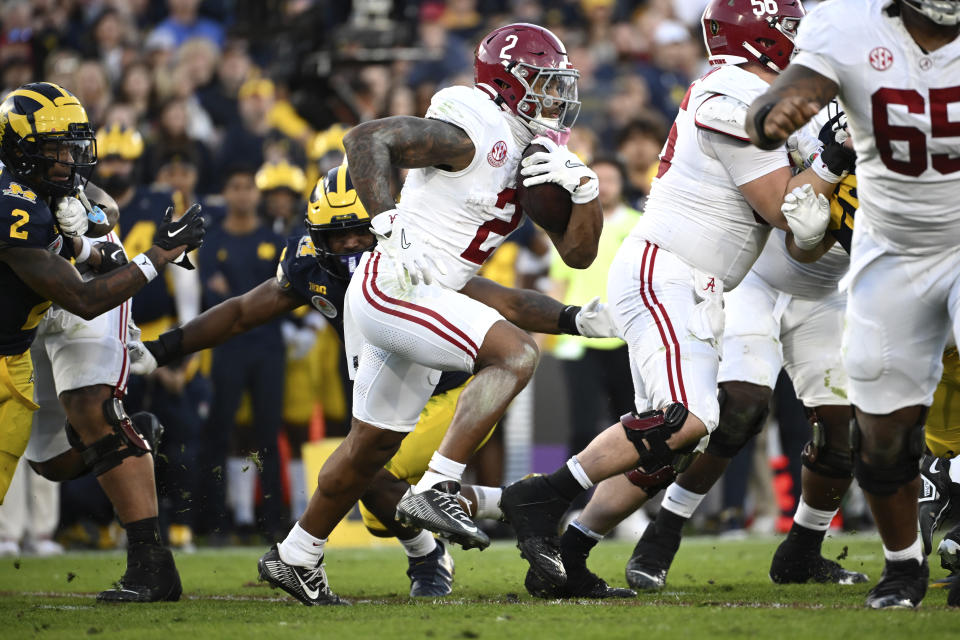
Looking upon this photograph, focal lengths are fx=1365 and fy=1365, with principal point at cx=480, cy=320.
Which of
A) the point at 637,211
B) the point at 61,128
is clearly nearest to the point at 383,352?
the point at 61,128

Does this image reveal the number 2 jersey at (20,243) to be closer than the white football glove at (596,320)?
Yes

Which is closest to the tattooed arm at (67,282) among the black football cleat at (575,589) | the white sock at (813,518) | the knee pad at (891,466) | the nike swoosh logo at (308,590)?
the nike swoosh logo at (308,590)

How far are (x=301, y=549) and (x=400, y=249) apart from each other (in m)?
1.26

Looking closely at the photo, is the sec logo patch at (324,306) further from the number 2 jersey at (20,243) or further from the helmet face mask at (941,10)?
the helmet face mask at (941,10)

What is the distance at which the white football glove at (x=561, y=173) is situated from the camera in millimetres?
4992

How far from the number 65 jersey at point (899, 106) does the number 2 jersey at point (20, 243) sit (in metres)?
2.86

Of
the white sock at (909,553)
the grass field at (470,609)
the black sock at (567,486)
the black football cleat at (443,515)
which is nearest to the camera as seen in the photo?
the grass field at (470,609)

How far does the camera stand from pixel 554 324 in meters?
5.66

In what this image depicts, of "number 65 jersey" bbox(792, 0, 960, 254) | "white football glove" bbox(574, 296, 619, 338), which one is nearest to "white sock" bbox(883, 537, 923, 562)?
"number 65 jersey" bbox(792, 0, 960, 254)

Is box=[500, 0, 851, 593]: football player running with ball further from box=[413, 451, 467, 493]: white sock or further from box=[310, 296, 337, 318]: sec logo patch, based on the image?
box=[310, 296, 337, 318]: sec logo patch

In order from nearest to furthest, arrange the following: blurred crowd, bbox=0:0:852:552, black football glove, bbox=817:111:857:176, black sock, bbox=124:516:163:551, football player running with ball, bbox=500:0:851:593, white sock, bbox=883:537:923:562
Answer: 1. white sock, bbox=883:537:923:562
2. black football glove, bbox=817:111:857:176
3. football player running with ball, bbox=500:0:851:593
4. black sock, bbox=124:516:163:551
5. blurred crowd, bbox=0:0:852:552

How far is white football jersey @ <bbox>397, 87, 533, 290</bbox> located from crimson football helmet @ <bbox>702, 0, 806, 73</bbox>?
0.93m

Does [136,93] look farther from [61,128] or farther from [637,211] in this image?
[61,128]

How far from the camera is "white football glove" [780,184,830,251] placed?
485 cm
